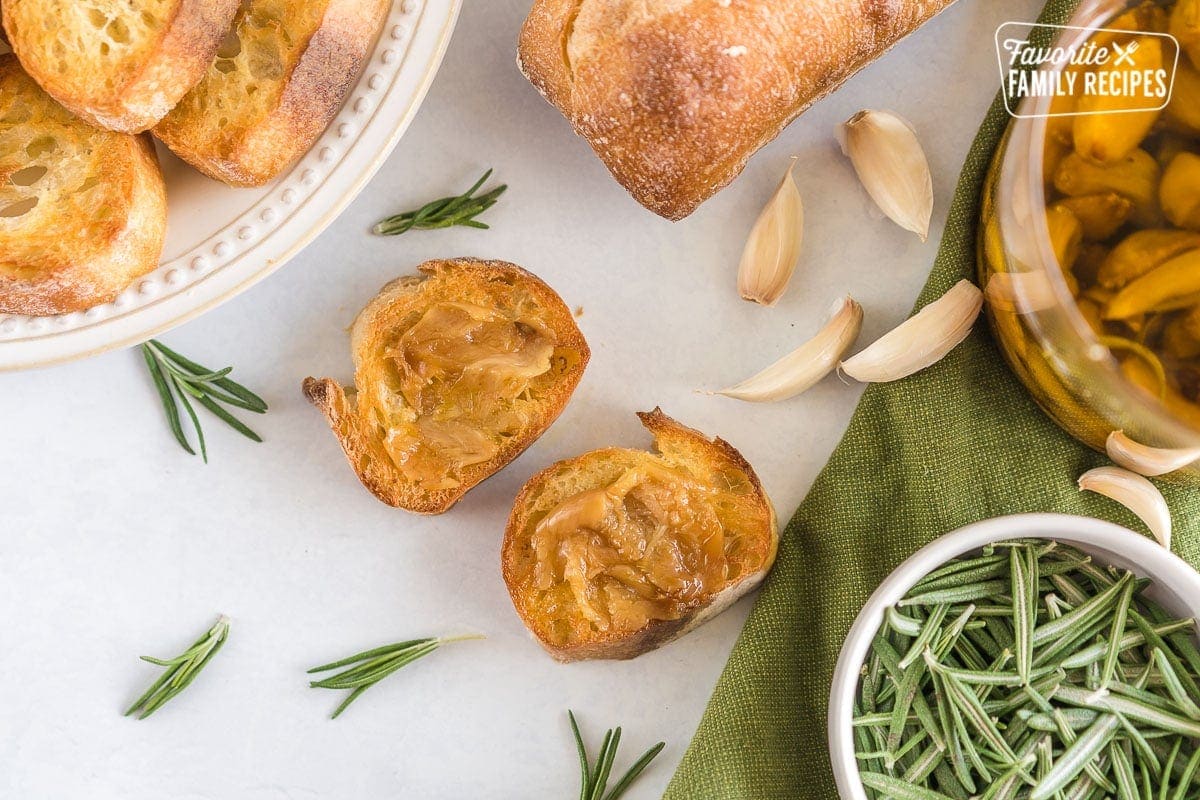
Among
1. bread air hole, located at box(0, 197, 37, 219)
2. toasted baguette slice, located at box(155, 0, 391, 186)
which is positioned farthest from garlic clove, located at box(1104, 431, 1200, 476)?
bread air hole, located at box(0, 197, 37, 219)

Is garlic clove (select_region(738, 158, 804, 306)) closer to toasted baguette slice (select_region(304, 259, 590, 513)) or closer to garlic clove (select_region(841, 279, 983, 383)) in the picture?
garlic clove (select_region(841, 279, 983, 383))

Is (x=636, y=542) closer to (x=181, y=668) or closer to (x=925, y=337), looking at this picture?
(x=925, y=337)

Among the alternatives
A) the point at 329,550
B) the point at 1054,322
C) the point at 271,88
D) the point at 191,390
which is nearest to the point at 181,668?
the point at 329,550

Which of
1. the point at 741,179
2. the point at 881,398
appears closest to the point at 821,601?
the point at 881,398

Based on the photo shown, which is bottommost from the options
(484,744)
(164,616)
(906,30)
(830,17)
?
(484,744)

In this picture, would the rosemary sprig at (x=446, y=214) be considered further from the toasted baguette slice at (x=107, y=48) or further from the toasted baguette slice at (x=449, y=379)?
the toasted baguette slice at (x=107, y=48)

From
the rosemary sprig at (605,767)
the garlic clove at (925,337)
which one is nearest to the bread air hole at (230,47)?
the garlic clove at (925,337)

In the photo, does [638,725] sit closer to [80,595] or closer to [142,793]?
[142,793]
